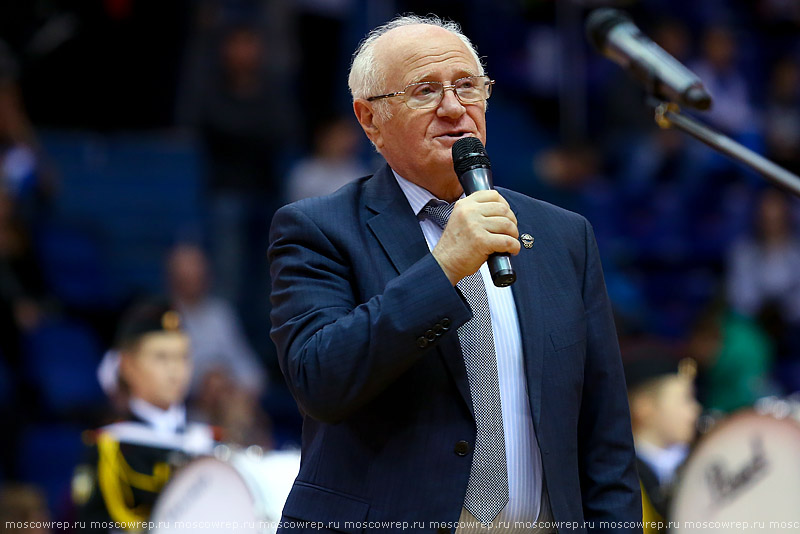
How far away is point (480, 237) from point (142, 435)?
11.2 ft

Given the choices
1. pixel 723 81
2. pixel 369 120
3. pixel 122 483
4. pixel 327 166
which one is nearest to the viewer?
pixel 369 120

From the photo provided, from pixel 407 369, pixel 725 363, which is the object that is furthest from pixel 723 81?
pixel 407 369

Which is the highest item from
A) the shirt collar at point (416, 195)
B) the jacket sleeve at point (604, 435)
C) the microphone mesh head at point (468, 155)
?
the microphone mesh head at point (468, 155)

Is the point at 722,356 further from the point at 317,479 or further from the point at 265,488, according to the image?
the point at 317,479

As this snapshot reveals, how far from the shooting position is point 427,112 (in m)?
2.48

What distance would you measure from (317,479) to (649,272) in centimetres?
766

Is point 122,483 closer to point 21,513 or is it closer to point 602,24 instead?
point 21,513

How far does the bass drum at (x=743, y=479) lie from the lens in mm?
4051

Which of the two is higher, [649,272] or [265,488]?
[265,488]

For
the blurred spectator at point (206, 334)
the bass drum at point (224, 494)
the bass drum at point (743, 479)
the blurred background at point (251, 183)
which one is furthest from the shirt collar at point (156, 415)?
the bass drum at point (743, 479)

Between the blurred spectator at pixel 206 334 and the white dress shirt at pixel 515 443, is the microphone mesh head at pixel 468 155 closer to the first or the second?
the white dress shirt at pixel 515 443

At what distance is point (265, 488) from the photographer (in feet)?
14.6

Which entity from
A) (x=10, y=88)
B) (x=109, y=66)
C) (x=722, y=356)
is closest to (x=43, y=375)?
(x=10, y=88)

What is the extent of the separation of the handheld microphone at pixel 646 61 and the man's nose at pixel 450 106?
0.87m
